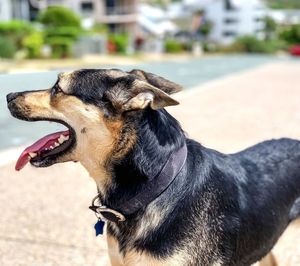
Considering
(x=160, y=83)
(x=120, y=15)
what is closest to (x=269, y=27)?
(x=120, y=15)

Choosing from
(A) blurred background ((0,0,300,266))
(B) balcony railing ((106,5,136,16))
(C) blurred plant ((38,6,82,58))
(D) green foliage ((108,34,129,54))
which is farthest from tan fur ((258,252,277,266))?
(B) balcony railing ((106,5,136,16))

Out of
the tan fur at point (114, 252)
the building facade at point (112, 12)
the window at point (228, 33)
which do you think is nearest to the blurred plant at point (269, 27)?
the window at point (228, 33)

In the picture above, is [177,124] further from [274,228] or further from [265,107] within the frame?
[265,107]

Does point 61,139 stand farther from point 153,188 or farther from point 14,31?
point 14,31

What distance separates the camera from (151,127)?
2982mm

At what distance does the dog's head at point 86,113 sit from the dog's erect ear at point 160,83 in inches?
8.0

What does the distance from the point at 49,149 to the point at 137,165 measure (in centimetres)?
49

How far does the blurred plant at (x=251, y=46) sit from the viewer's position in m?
73.6

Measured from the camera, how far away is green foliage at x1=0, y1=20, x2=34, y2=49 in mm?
32031

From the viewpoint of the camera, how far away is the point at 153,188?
9.71ft

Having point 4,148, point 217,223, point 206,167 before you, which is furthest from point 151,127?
point 4,148

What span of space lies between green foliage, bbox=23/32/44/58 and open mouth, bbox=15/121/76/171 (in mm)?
30048

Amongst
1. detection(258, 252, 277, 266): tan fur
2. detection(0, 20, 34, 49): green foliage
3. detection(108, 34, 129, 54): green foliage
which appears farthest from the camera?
detection(108, 34, 129, 54): green foliage

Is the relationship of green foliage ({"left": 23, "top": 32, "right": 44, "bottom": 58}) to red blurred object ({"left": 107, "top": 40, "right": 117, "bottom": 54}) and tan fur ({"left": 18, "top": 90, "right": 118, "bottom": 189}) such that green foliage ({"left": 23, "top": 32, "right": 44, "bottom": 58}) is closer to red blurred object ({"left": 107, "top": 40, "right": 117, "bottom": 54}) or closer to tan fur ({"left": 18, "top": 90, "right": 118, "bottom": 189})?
red blurred object ({"left": 107, "top": 40, "right": 117, "bottom": 54})
